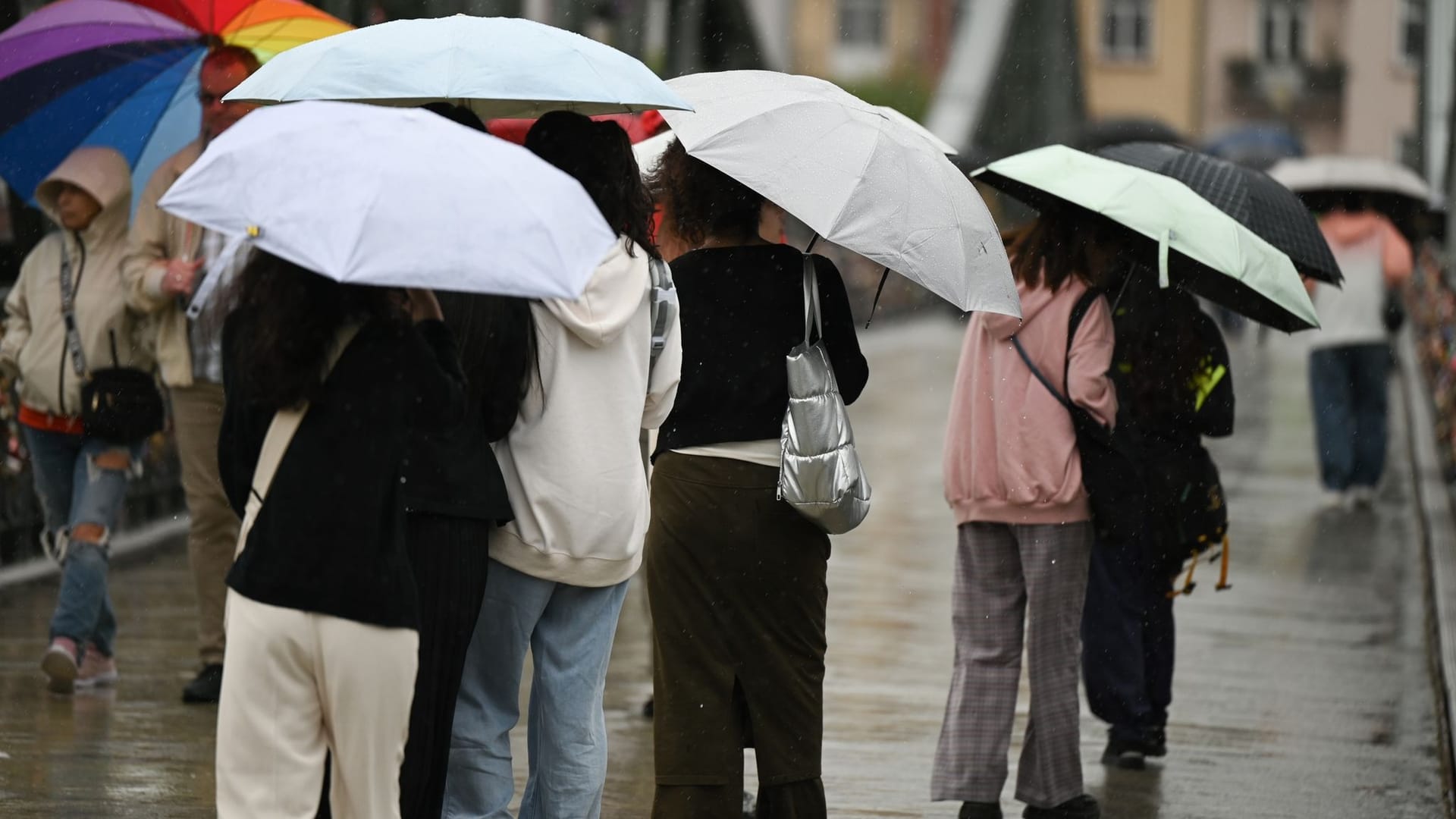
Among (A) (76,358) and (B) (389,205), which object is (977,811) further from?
(A) (76,358)

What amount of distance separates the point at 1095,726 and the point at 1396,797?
115cm

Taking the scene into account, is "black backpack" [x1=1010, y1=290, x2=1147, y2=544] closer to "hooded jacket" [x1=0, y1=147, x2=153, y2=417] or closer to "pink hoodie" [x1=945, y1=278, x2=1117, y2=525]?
"pink hoodie" [x1=945, y1=278, x2=1117, y2=525]

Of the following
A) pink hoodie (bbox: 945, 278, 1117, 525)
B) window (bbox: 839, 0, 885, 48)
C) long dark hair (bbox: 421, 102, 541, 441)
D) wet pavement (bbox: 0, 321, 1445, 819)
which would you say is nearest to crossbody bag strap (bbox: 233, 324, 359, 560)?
long dark hair (bbox: 421, 102, 541, 441)

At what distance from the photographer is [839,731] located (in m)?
6.91

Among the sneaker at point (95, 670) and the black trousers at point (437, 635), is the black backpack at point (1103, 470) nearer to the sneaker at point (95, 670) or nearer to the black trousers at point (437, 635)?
the black trousers at point (437, 635)

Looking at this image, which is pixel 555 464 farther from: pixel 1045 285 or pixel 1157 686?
pixel 1157 686

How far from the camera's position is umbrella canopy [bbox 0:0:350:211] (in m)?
6.22

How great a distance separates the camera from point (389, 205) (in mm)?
3299

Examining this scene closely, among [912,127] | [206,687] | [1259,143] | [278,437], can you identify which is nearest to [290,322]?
[278,437]

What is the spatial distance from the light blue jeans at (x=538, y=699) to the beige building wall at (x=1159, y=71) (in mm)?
66396

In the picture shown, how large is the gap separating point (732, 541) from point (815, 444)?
12.1 inches

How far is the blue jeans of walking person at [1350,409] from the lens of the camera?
13062 mm

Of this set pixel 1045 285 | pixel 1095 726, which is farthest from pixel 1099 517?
pixel 1095 726

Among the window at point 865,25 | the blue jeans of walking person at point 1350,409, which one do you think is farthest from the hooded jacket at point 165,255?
the window at point 865,25
